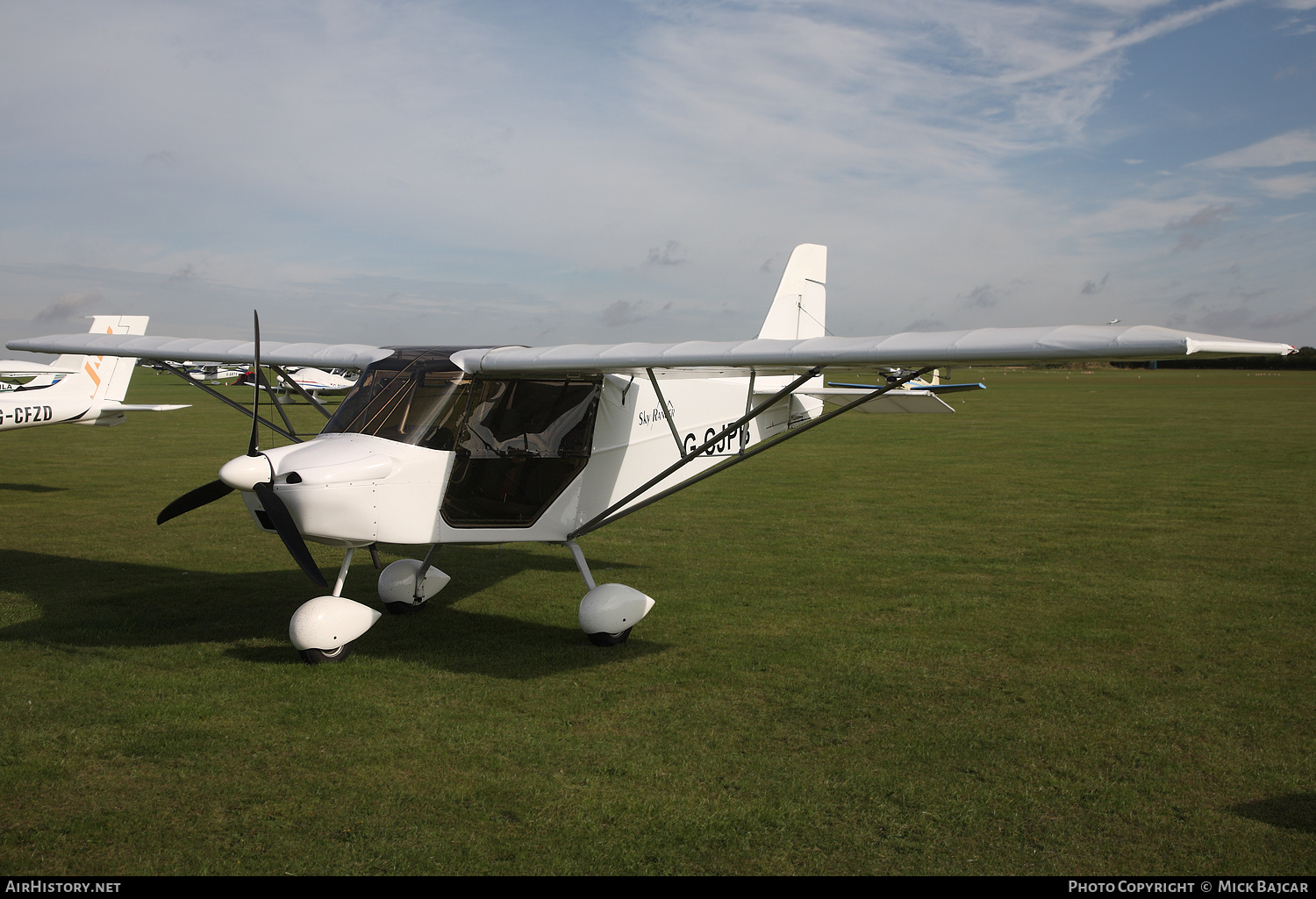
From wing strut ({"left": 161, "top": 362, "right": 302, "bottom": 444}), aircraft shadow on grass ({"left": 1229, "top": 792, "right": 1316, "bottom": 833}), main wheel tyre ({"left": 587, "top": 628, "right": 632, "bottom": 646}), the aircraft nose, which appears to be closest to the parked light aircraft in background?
wing strut ({"left": 161, "top": 362, "right": 302, "bottom": 444})

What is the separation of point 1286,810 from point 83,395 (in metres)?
18.0

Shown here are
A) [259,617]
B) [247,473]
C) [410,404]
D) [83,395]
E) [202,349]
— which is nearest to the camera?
[247,473]

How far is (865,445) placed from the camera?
22859 millimetres

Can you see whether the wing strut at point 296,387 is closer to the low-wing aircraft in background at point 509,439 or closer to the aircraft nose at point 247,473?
the low-wing aircraft in background at point 509,439

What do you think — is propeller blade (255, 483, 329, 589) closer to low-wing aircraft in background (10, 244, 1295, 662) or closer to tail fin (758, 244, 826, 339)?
low-wing aircraft in background (10, 244, 1295, 662)

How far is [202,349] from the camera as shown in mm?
8570

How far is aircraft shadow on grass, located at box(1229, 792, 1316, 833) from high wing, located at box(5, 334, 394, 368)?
6.80 metres

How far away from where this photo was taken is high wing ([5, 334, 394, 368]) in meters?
7.95

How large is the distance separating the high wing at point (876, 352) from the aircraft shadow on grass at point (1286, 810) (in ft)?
7.37

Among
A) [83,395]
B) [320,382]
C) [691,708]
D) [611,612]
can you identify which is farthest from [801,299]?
[320,382]

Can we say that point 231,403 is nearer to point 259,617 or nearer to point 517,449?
point 259,617

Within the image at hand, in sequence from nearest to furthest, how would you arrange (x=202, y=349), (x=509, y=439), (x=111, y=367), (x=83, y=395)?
(x=509, y=439)
(x=202, y=349)
(x=83, y=395)
(x=111, y=367)

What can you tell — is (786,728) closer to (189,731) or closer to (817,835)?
(817,835)
